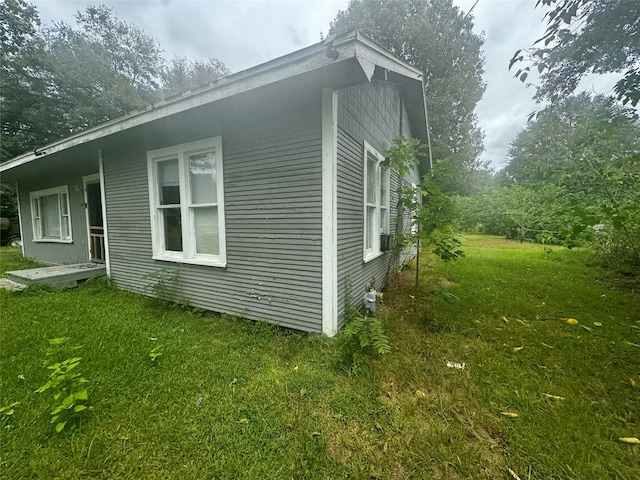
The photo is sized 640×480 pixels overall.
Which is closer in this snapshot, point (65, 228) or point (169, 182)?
point (169, 182)

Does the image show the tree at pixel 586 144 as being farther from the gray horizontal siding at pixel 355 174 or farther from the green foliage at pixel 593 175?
the gray horizontal siding at pixel 355 174

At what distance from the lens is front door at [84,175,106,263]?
6.31 metres

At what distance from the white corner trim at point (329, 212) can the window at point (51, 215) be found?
7.62 metres

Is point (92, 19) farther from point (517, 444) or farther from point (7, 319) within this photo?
point (517, 444)

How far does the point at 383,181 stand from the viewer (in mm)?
5168

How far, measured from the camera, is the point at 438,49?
53.8ft

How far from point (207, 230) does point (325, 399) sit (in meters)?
2.92

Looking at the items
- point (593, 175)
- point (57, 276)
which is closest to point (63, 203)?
point (57, 276)

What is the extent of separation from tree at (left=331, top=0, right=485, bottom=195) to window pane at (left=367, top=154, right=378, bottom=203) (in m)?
12.9

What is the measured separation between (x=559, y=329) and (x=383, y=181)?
3.44m

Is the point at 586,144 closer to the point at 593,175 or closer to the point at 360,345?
the point at 593,175

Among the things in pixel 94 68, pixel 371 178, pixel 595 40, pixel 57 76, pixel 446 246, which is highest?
pixel 94 68

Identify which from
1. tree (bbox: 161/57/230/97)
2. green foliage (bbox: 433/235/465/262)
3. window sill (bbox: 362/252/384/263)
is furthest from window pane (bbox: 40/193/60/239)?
tree (bbox: 161/57/230/97)

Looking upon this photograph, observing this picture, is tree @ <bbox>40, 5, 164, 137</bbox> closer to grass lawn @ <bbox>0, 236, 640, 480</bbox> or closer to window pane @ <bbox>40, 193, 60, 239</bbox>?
window pane @ <bbox>40, 193, 60, 239</bbox>
